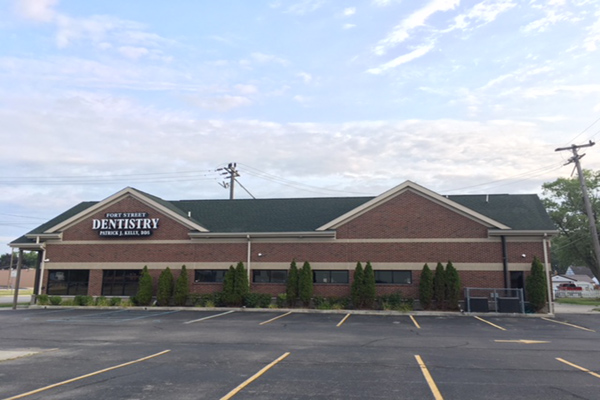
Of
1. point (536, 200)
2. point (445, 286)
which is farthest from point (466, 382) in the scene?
point (536, 200)

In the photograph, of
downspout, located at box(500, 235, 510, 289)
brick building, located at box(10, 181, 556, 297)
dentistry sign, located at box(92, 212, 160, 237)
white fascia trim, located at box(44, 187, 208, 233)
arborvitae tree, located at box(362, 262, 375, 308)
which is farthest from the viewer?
white fascia trim, located at box(44, 187, 208, 233)

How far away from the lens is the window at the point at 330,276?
2584cm

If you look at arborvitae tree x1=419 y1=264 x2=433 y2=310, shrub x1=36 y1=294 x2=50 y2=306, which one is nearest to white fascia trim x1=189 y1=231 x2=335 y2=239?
arborvitae tree x1=419 y1=264 x2=433 y2=310

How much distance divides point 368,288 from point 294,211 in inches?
307

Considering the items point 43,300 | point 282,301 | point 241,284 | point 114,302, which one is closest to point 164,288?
point 114,302

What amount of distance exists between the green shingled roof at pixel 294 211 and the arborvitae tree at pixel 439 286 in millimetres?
4799

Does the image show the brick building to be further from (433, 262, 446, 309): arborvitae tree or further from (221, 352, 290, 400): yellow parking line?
(221, 352, 290, 400): yellow parking line

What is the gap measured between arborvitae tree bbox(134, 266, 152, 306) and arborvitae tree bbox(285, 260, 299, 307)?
8.38 metres

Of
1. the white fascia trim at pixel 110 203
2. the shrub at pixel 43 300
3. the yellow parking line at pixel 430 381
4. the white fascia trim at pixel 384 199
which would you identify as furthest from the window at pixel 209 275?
the yellow parking line at pixel 430 381

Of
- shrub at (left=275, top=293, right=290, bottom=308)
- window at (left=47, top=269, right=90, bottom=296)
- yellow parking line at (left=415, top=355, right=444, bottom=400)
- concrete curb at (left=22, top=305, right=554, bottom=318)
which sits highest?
window at (left=47, top=269, right=90, bottom=296)

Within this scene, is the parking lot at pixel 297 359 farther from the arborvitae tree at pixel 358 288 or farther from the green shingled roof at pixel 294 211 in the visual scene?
the green shingled roof at pixel 294 211

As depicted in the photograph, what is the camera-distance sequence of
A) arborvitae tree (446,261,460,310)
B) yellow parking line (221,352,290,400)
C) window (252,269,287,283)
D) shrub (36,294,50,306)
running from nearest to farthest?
yellow parking line (221,352,290,400) < arborvitae tree (446,261,460,310) < window (252,269,287,283) < shrub (36,294,50,306)

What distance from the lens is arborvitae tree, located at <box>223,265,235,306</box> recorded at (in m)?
25.5

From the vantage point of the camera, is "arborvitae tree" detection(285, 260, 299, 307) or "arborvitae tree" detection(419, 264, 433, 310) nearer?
"arborvitae tree" detection(419, 264, 433, 310)
